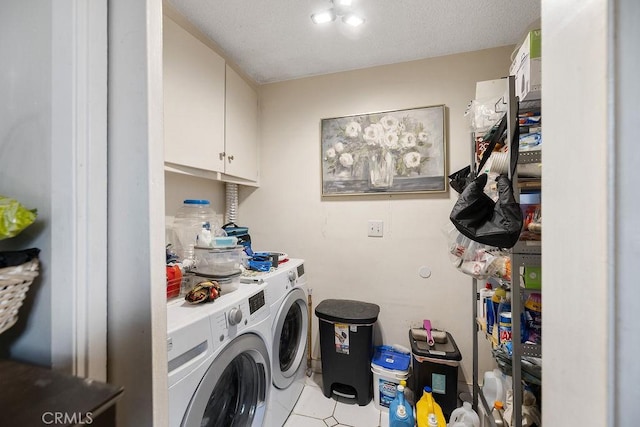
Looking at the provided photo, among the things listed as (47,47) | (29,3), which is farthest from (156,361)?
(29,3)

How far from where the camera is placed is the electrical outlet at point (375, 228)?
1.82 meters

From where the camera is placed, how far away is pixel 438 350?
1.47 m

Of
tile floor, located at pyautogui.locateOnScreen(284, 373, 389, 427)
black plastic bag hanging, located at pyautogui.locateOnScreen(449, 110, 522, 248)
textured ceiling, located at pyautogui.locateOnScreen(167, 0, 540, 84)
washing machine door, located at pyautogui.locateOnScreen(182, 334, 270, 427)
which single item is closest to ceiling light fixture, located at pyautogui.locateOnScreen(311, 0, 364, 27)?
textured ceiling, located at pyautogui.locateOnScreen(167, 0, 540, 84)

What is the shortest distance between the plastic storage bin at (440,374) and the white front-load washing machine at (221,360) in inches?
34.7

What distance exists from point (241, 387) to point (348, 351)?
2.35ft

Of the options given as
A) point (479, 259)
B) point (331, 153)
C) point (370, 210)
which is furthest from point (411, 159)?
point (479, 259)

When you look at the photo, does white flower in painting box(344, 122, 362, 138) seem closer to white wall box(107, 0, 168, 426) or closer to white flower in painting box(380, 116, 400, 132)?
white flower in painting box(380, 116, 400, 132)

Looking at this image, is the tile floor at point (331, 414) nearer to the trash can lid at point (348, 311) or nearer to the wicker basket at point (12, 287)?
the trash can lid at point (348, 311)

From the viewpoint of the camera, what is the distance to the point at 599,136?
13.5 inches

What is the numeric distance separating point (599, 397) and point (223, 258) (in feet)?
3.88

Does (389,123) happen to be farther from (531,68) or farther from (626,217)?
(626,217)

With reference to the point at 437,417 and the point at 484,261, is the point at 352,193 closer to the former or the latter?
the point at 484,261

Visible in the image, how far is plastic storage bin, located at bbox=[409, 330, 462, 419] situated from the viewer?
1.41 m

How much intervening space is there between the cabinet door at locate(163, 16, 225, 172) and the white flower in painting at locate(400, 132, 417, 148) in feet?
3.96
